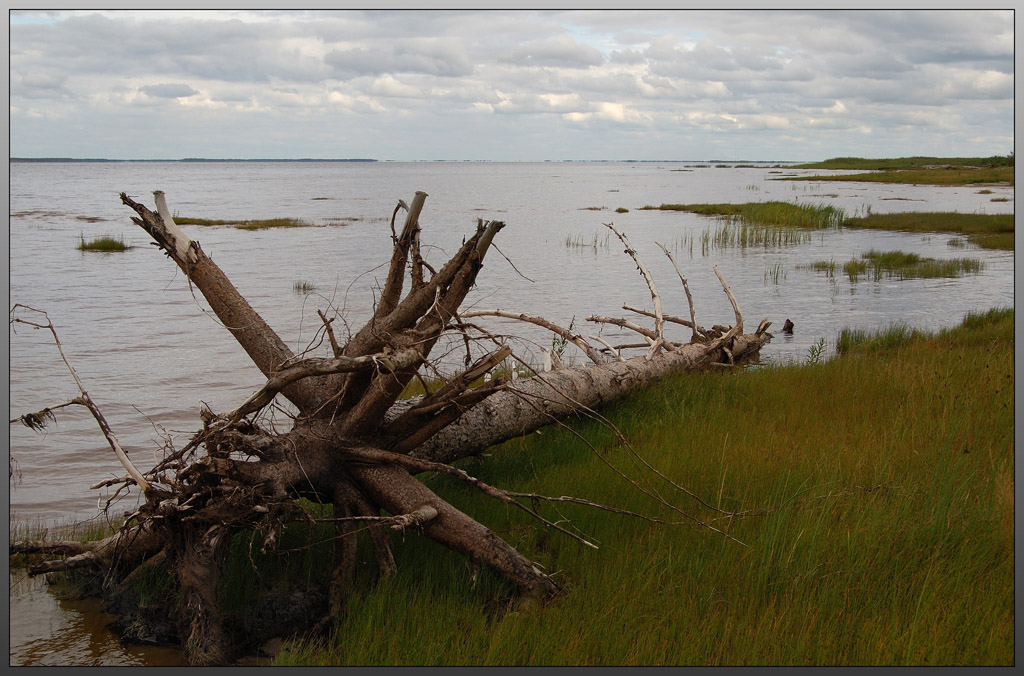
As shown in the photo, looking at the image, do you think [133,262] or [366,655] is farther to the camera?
[133,262]

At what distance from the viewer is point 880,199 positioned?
45.9m

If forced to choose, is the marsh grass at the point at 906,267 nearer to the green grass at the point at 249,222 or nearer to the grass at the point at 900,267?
the grass at the point at 900,267

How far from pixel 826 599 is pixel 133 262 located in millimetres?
20408

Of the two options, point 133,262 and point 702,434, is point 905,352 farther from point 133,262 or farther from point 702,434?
point 133,262

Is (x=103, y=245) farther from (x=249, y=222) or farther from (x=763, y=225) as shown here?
(x=763, y=225)

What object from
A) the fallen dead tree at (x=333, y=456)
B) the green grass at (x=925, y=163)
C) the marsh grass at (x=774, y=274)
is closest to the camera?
the fallen dead tree at (x=333, y=456)

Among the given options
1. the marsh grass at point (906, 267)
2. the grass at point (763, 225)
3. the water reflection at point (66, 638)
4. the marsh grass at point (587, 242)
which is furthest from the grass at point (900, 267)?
the water reflection at point (66, 638)

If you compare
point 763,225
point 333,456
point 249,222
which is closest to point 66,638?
point 333,456

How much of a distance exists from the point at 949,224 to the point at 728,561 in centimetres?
2989

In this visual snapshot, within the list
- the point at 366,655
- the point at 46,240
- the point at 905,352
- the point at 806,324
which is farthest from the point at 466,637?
the point at 46,240

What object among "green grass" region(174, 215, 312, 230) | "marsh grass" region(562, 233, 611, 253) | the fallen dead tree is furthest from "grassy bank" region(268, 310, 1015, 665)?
"green grass" region(174, 215, 312, 230)

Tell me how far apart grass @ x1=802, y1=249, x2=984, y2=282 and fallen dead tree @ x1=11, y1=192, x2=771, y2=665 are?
16.3 m

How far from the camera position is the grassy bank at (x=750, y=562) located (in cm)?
329

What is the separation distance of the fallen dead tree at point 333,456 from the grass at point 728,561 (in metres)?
0.22
